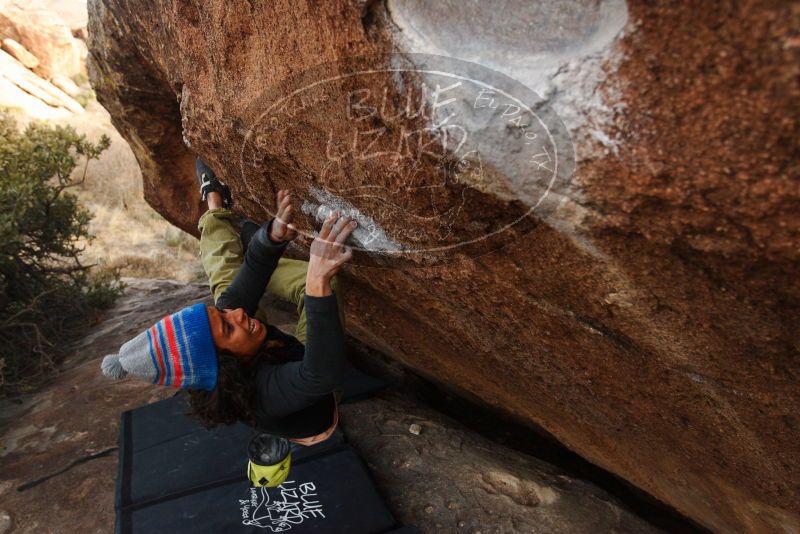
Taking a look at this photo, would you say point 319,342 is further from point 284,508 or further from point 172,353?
point 284,508

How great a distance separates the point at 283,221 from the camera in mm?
1998

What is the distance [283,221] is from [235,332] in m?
0.44

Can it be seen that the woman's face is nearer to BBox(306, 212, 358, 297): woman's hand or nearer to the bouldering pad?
BBox(306, 212, 358, 297): woman's hand

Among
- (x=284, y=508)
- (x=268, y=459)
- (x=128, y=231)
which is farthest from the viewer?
(x=128, y=231)

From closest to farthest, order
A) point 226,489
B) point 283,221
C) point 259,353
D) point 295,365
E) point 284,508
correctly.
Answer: point 295,365
point 259,353
point 283,221
point 284,508
point 226,489

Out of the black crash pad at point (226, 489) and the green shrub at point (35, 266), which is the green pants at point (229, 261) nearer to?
the black crash pad at point (226, 489)

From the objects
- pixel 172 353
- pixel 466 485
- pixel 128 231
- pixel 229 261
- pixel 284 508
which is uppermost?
pixel 229 261

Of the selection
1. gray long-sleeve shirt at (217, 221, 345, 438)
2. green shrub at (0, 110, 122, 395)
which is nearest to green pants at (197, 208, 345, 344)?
gray long-sleeve shirt at (217, 221, 345, 438)

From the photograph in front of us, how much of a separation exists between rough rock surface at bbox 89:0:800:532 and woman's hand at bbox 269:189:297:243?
2.0 inches

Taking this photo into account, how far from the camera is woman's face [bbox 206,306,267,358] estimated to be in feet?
5.71

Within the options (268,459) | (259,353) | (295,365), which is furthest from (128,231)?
(295,365)

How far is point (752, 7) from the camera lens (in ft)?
2.63

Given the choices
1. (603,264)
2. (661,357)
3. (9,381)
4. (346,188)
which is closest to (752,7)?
(603,264)

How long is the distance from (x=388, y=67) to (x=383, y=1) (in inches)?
5.5
